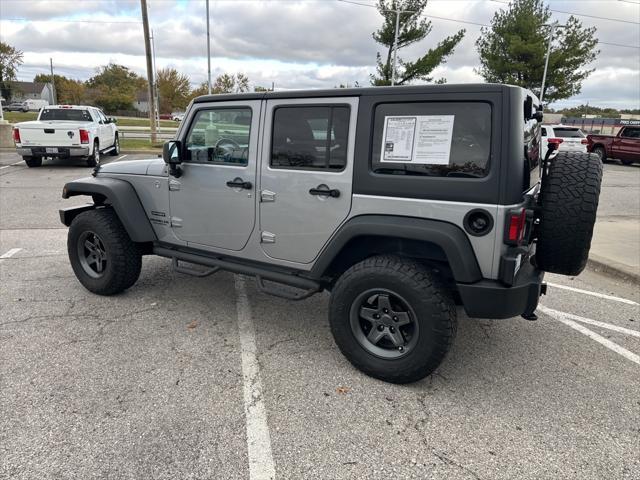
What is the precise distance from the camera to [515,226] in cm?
255

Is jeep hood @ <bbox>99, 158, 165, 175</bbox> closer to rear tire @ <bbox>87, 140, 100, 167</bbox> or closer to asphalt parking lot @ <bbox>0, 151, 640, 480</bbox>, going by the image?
asphalt parking lot @ <bbox>0, 151, 640, 480</bbox>

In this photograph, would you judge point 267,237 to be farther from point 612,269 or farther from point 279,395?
point 612,269

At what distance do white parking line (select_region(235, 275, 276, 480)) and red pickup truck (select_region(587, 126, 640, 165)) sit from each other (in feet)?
67.2


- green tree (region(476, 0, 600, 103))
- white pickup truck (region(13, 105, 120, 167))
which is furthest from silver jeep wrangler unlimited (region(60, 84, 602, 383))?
green tree (region(476, 0, 600, 103))

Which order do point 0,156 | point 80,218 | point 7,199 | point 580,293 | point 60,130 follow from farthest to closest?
point 0,156, point 60,130, point 7,199, point 580,293, point 80,218

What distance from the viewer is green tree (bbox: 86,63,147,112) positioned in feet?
221

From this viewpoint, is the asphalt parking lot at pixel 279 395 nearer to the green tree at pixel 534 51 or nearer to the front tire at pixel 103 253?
the front tire at pixel 103 253

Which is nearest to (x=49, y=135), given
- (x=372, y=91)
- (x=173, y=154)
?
(x=173, y=154)

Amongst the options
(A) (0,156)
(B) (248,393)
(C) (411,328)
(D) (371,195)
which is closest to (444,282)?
(C) (411,328)

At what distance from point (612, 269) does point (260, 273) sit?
441 centimetres

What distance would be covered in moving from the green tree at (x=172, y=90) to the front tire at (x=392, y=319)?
60887 mm

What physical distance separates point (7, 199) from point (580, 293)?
9.54 m

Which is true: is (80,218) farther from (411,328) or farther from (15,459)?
(411,328)

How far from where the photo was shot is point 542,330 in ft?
12.8
